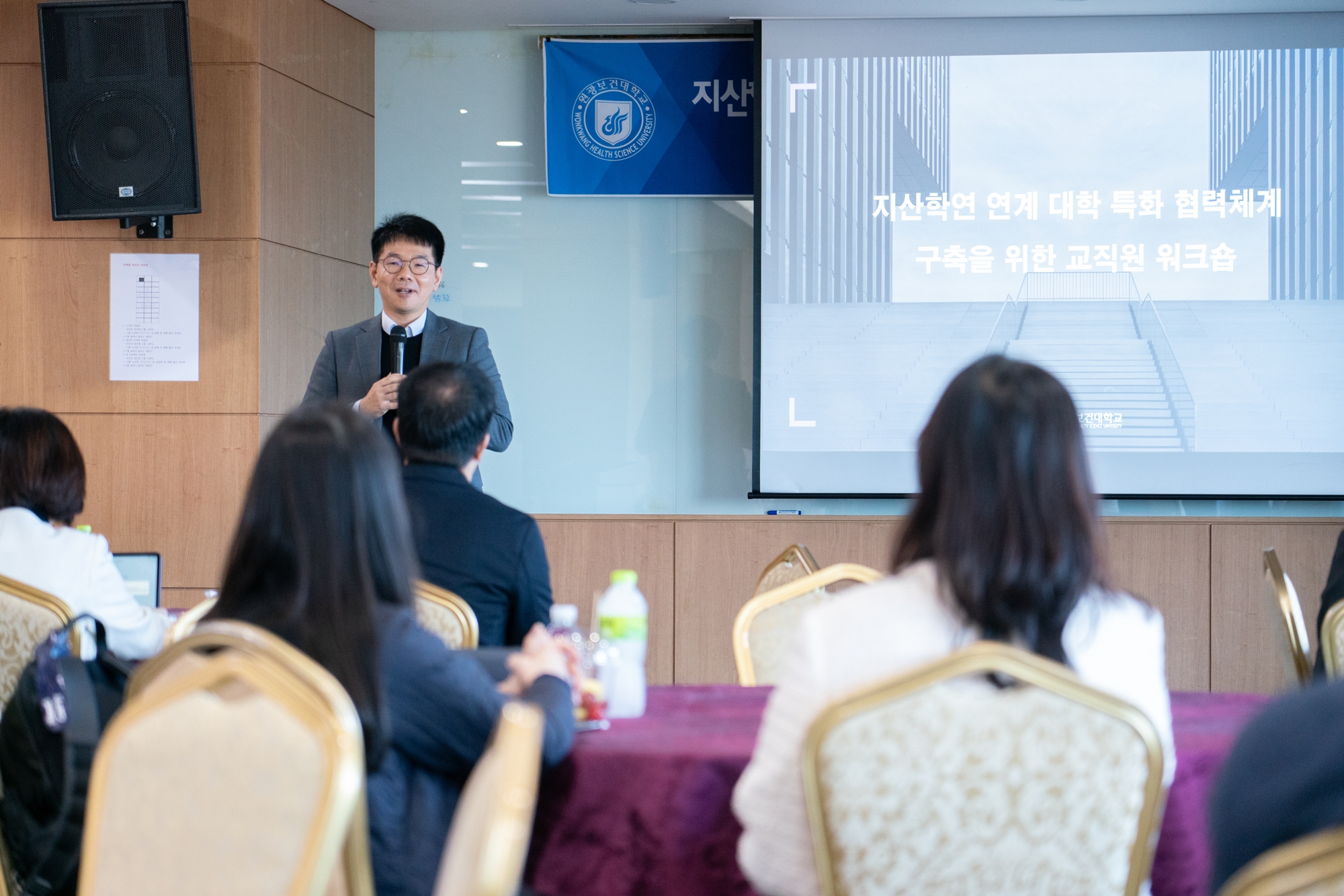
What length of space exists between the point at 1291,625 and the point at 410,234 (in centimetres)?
277

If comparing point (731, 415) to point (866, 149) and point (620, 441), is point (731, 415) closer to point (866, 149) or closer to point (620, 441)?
point (620, 441)

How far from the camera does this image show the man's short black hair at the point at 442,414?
2.39 m

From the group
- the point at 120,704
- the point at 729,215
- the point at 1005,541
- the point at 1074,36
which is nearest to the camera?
the point at 1005,541

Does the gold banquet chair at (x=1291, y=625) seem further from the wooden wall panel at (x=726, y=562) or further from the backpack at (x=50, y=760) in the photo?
the backpack at (x=50, y=760)

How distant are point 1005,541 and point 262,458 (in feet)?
2.91

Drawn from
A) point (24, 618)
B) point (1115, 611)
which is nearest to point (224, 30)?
point (24, 618)

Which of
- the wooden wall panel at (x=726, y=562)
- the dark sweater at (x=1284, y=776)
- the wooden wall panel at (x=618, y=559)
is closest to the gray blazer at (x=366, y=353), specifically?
the wooden wall panel at (x=618, y=559)

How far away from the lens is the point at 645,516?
4629 millimetres

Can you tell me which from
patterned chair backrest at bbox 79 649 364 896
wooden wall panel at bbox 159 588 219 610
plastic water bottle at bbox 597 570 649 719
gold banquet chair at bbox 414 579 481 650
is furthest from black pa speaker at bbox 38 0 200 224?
patterned chair backrest at bbox 79 649 364 896

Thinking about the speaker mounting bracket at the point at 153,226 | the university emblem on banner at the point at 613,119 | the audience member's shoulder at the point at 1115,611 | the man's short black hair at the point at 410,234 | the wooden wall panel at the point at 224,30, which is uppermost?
the wooden wall panel at the point at 224,30

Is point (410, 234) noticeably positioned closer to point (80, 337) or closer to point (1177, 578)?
point (80, 337)

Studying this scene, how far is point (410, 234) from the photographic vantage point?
151 inches

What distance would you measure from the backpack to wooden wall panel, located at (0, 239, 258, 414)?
2.57 metres

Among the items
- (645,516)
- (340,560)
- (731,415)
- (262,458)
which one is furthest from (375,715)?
(731,415)
